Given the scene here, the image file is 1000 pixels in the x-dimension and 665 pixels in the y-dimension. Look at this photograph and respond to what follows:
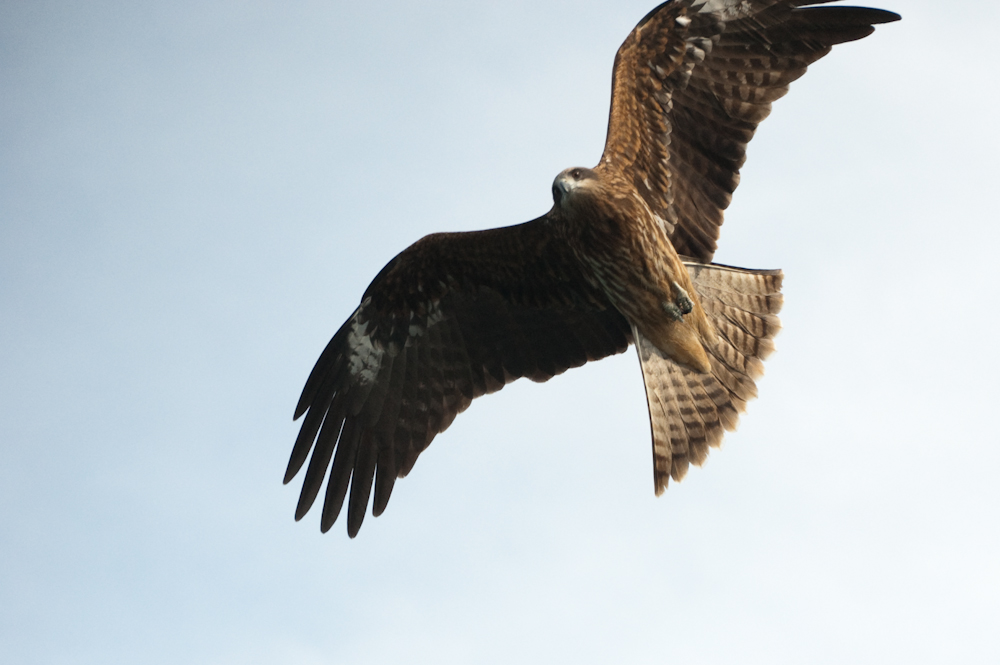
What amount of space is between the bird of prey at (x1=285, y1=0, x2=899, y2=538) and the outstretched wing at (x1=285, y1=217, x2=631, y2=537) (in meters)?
0.01

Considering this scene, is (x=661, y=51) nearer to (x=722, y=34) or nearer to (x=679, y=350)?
(x=722, y=34)

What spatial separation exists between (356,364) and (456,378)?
0.84 meters

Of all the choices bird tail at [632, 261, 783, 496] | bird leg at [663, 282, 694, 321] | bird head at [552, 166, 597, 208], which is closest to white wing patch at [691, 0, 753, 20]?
bird head at [552, 166, 597, 208]

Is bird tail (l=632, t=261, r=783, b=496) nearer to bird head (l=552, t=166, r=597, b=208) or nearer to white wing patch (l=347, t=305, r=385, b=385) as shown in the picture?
bird head (l=552, t=166, r=597, b=208)

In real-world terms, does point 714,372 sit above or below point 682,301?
below

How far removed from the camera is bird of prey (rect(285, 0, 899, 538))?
711cm

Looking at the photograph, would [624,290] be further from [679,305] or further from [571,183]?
[571,183]

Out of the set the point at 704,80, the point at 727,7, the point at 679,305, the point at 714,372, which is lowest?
the point at 714,372

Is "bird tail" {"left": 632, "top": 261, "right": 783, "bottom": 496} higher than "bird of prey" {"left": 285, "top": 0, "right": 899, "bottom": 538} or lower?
lower

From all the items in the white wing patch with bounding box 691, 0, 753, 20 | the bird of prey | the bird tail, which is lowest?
the bird tail

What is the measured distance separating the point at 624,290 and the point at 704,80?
1640mm

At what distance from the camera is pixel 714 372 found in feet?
24.9

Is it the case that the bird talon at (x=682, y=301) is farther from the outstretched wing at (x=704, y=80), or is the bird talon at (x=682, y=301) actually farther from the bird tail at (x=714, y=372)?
the outstretched wing at (x=704, y=80)

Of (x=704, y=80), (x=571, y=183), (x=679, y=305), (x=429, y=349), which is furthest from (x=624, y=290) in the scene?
(x=429, y=349)
